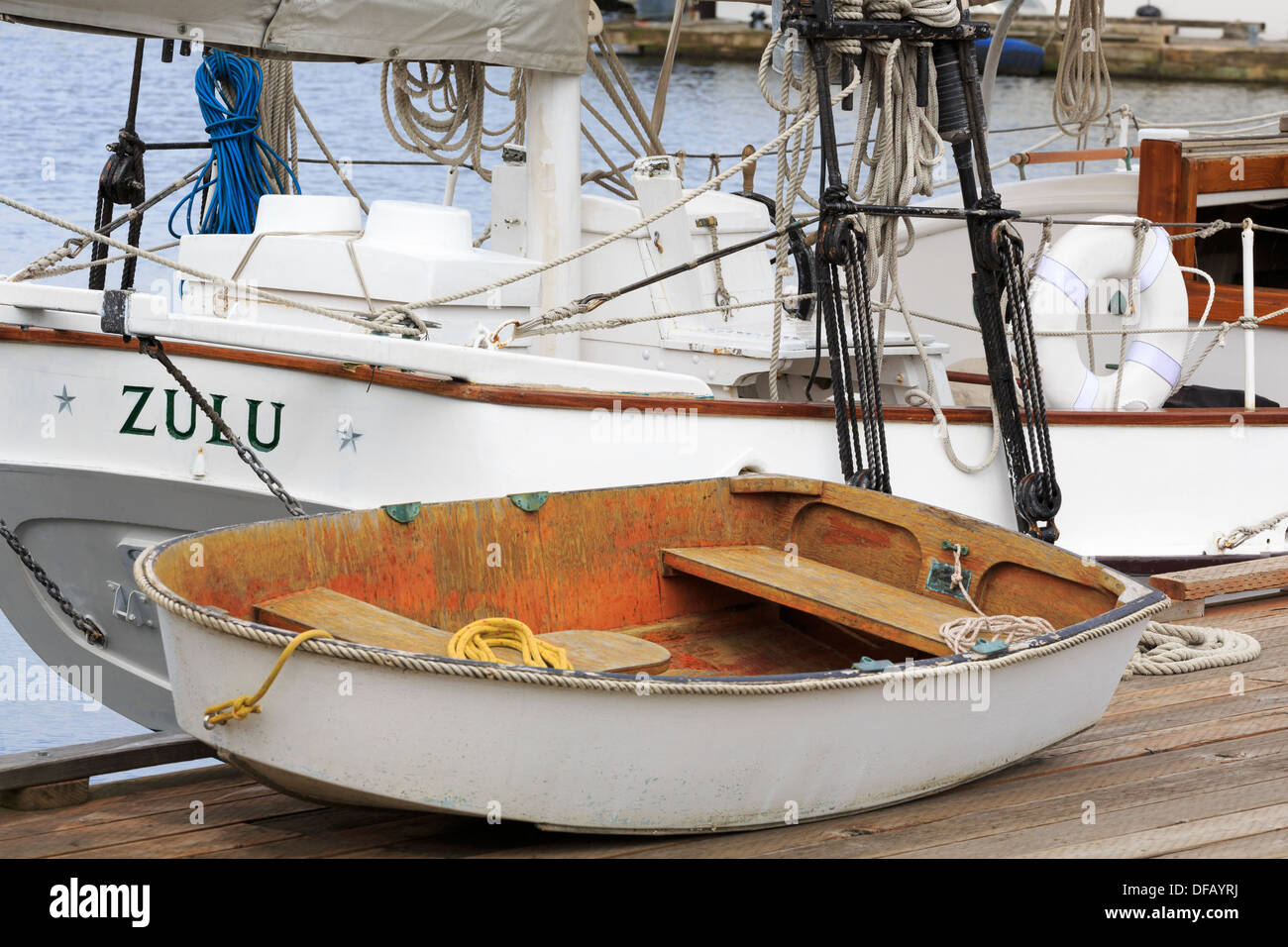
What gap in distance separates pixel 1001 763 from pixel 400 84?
3.94 metres

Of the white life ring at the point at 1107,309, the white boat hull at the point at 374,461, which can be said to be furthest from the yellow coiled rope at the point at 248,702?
the white life ring at the point at 1107,309

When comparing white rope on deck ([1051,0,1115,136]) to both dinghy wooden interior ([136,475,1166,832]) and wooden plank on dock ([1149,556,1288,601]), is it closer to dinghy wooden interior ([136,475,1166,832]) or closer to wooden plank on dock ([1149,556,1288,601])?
wooden plank on dock ([1149,556,1288,601])

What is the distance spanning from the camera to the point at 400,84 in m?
6.95

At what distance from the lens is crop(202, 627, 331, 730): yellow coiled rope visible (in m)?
3.57

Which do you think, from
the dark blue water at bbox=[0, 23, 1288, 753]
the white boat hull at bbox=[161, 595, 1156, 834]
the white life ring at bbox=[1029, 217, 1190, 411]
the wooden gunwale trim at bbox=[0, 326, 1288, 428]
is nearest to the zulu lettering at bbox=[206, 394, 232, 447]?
the wooden gunwale trim at bbox=[0, 326, 1288, 428]

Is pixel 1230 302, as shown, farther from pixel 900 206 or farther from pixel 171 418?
pixel 171 418

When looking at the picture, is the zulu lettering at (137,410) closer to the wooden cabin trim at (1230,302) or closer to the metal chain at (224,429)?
the metal chain at (224,429)

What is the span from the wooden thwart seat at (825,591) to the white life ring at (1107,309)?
2157mm

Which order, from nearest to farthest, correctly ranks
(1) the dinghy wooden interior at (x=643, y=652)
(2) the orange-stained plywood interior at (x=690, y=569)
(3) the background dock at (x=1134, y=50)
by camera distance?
(1) the dinghy wooden interior at (x=643, y=652)
(2) the orange-stained plywood interior at (x=690, y=569)
(3) the background dock at (x=1134, y=50)

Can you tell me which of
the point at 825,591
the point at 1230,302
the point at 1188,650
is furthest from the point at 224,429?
the point at 1230,302

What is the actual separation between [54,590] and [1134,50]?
47.9 meters

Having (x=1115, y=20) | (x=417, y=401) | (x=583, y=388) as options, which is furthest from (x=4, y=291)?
(x=1115, y=20)

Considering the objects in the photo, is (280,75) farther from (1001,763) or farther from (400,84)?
(1001,763)

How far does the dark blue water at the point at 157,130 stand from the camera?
13295 millimetres
